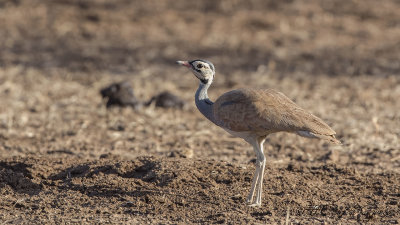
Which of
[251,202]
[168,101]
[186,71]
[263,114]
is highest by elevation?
[186,71]

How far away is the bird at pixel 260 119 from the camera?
555 cm

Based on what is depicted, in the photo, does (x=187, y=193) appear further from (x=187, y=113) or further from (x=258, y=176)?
(x=187, y=113)

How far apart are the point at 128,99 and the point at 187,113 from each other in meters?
0.96

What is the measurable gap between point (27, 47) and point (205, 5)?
490 centimetres

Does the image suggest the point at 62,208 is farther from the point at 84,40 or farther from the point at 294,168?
the point at 84,40

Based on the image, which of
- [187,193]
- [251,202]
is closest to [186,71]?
[187,193]

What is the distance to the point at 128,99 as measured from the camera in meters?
10.3

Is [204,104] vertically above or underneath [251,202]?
above

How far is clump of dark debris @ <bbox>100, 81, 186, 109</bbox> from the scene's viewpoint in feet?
33.8

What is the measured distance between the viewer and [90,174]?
6.53 meters

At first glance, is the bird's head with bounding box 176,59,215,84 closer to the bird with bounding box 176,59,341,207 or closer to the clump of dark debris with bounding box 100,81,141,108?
the bird with bounding box 176,59,341,207

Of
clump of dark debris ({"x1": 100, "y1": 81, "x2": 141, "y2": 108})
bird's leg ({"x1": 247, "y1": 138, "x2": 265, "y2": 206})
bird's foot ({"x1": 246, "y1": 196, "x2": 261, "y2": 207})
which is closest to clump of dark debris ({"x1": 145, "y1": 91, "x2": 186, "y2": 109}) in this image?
clump of dark debris ({"x1": 100, "y1": 81, "x2": 141, "y2": 108})

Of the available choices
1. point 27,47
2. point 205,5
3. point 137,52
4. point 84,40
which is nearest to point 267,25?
point 205,5

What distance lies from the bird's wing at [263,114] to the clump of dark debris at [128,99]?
14.5 ft
